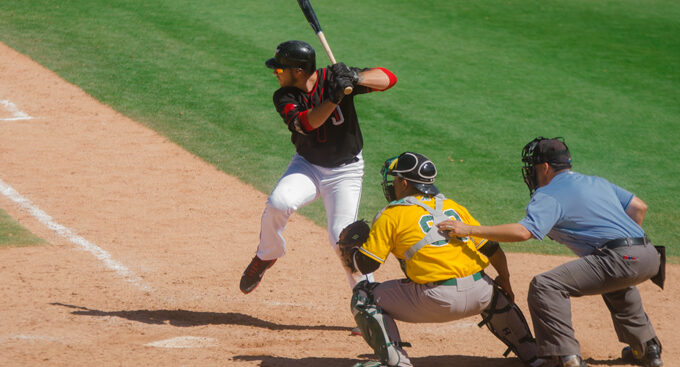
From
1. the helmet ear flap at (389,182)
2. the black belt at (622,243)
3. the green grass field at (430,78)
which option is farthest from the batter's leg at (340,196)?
the green grass field at (430,78)

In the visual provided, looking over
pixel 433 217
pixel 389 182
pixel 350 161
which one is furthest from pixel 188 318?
pixel 433 217

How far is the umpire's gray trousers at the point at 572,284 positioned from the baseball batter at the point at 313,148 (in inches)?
58.6

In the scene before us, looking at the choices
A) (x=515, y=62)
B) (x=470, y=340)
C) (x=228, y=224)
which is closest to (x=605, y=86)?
(x=515, y=62)

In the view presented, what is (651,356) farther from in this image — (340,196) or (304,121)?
(304,121)

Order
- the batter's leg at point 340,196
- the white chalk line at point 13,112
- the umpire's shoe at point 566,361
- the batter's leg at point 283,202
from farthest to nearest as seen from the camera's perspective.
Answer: the white chalk line at point 13,112
the batter's leg at point 340,196
the batter's leg at point 283,202
the umpire's shoe at point 566,361

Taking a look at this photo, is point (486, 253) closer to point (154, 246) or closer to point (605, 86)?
point (154, 246)

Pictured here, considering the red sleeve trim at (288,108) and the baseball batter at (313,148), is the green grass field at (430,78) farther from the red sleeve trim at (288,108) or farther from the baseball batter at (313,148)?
the red sleeve trim at (288,108)

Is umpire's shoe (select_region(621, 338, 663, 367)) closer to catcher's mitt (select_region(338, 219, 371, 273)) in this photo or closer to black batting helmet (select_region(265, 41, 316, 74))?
catcher's mitt (select_region(338, 219, 371, 273))

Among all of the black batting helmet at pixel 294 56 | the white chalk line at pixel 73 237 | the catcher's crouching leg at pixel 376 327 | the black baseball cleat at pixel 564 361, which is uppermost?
the black batting helmet at pixel 294 56

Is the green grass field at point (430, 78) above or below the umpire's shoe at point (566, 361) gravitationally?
below

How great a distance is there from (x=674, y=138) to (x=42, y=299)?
881cm

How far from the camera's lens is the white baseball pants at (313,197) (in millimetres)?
5891

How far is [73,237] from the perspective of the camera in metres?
7.79

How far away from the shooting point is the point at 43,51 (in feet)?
43.4
